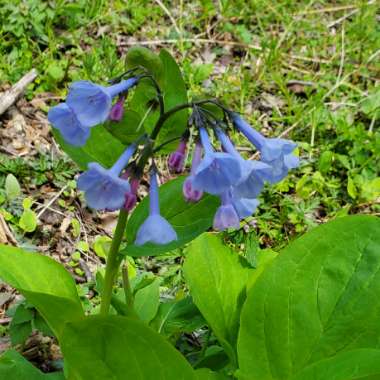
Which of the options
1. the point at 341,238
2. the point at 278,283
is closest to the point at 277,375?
the point at 278,283

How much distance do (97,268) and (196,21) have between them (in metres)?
2.12

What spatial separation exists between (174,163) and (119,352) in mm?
463

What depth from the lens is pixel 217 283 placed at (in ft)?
6.40

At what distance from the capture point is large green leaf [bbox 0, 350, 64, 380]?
5.82ft

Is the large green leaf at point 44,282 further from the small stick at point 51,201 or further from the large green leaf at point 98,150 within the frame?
the small stick at point 51,201

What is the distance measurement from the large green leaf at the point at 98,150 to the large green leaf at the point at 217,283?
1.46 feet

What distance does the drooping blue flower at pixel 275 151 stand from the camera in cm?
140

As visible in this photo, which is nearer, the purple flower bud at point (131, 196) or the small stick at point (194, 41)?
the purple flower bud at point (131, 196)

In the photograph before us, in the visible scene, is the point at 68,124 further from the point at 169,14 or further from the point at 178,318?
the point at 169,14

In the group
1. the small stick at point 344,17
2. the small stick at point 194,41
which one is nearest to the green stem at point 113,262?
the small stick at point 194,41

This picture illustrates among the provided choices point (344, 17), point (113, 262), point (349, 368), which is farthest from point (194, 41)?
point (349, 368)

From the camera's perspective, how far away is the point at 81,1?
377 centimetres

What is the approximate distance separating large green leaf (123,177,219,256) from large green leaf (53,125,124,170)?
0.16m

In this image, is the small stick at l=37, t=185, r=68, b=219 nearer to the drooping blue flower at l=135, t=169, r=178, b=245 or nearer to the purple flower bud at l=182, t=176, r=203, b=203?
the drooping blue flower at l=135, t=169, r=178, b=245
